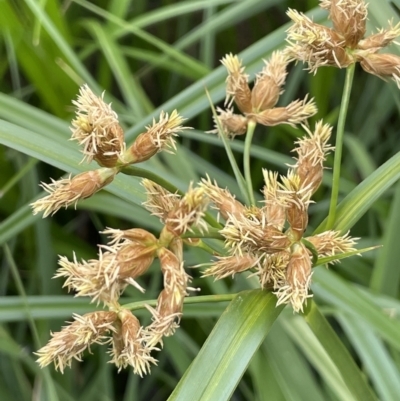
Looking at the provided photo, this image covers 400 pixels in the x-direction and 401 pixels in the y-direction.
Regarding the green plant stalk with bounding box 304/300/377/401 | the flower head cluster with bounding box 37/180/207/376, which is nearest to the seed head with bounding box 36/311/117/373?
the flower head cluster with bounding box 37/180/207/376

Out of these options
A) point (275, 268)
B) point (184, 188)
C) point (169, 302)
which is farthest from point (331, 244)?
point (184, 188)

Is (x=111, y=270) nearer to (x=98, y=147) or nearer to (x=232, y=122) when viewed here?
(x=98, y=147)

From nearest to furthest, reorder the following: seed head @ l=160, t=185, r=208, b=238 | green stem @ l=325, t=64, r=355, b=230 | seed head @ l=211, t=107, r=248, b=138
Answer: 1. seed head @ l=160, t=185, r=208, b=238
2. green stem @ l=325, t=64, r=355, b=230
3. seed head @ l=211, t=107, r=248, b=138

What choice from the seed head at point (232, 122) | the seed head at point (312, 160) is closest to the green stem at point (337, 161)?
the seed head at point (312, 160)

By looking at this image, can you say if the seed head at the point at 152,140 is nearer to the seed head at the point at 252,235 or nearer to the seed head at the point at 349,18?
the seed head at the point at 252,235

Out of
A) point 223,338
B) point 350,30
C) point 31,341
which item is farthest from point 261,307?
point 31,341

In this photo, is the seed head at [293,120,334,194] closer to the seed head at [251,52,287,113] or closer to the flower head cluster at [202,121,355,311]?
the flower head cluster at [202,121,355,311]

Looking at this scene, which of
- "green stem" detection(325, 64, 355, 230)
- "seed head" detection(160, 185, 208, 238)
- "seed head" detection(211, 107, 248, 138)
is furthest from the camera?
"seed head" detection(211, 107, 248, 138)
